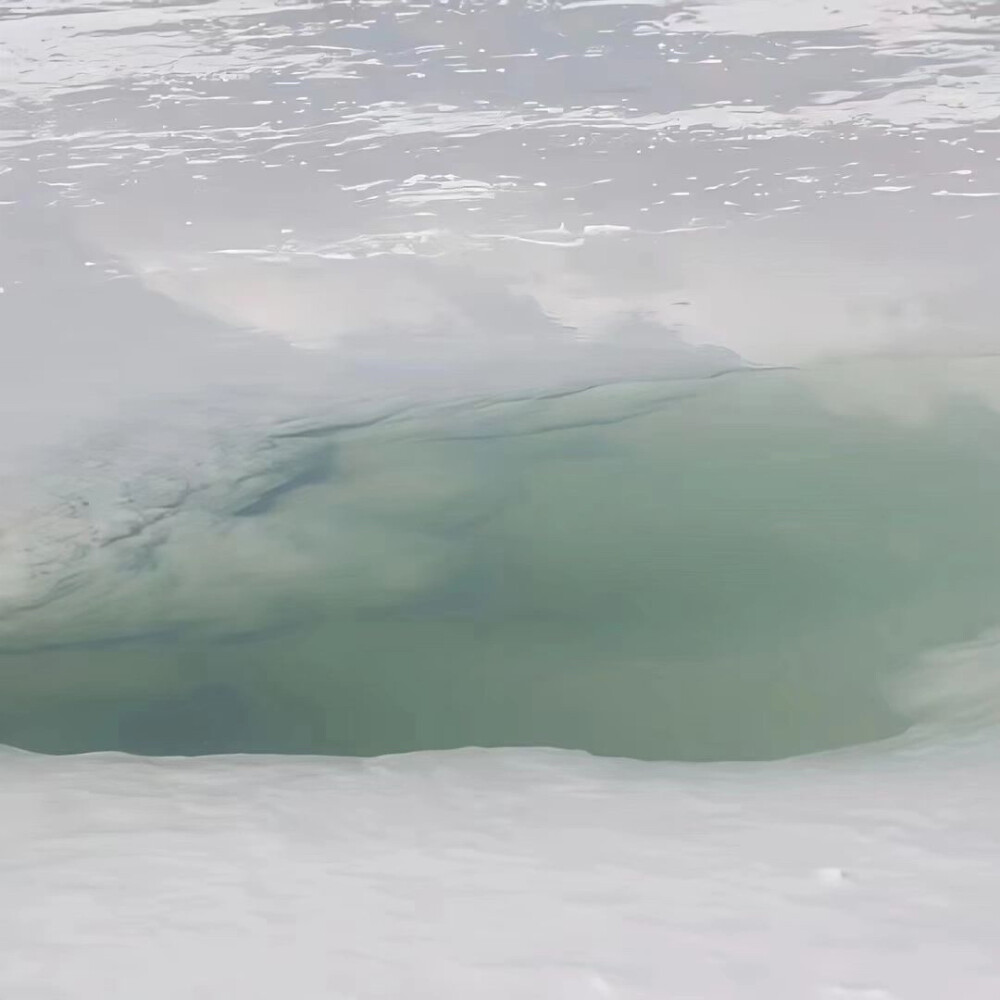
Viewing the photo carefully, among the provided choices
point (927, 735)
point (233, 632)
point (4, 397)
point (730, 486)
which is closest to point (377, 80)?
point (4, 397)

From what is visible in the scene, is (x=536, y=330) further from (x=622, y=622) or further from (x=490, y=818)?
(x=490, y=818)

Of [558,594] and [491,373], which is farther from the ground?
[491,373]

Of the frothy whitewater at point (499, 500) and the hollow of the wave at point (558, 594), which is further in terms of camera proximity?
the hollow of the wave at point (558, 594)

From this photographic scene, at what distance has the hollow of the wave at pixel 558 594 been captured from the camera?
1.25 meters

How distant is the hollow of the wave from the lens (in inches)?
49.3

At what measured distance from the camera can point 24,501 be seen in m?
1.47

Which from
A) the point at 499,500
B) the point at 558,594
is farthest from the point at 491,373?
the point at 558,594

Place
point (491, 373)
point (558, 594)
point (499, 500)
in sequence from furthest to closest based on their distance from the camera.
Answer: point (491, 373)
point (499, 500)
point (558, 594)

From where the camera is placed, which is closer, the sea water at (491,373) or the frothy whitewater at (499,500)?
the frothy whitewater at (499,500)

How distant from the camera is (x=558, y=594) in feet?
4.77

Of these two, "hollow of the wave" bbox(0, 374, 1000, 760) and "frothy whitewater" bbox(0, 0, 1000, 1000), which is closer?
"frothy whitewater" bbox(0, 0, 1000, 1000)

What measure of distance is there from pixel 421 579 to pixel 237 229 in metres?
0.90

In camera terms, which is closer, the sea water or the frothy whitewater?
the frothy whitewater

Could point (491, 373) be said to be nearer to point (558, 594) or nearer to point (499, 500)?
point (499, 500)
